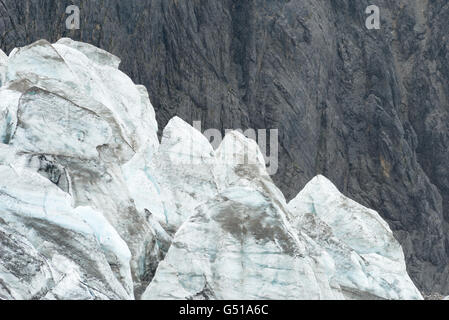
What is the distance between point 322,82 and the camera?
275 feet

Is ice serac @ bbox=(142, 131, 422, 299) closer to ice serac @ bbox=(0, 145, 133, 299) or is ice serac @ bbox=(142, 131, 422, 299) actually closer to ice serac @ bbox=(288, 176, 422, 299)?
ice serac @ bbox=(288, 176, 422, 299)

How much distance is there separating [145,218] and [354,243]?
496 cm

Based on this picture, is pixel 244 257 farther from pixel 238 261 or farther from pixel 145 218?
pixel 145 218

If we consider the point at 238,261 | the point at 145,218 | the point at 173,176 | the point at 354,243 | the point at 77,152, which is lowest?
the point at 354,243

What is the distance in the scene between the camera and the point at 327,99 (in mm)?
84688

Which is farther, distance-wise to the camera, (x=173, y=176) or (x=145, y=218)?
(x=173, y=176)

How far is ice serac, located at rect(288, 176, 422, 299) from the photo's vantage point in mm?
16844

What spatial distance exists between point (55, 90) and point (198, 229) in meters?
6.35

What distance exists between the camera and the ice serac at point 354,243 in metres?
16.8

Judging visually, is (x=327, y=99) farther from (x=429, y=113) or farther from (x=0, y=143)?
(x=0, y=143)

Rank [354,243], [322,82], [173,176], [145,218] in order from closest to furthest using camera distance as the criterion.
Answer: [145,218]
[354,243]
[173,176]
[322,82]

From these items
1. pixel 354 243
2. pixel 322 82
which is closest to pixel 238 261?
pixel 354 243

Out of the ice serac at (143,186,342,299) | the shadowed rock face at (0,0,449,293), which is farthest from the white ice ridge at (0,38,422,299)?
the shadowed rock face at (0,0,449,293)

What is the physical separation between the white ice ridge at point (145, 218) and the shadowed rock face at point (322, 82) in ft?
143
